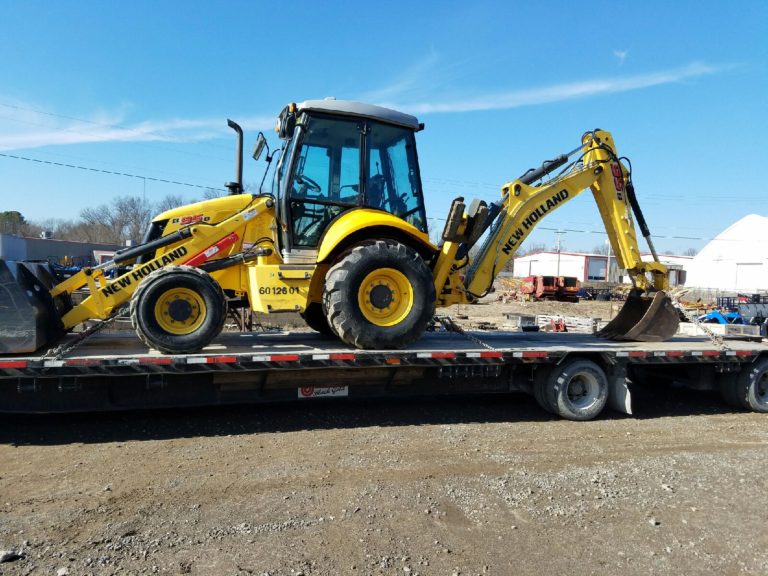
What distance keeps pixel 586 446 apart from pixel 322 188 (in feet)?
14.1

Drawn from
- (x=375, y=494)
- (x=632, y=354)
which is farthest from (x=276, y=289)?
(x=632, y=354)

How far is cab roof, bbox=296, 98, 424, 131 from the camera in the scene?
700cm

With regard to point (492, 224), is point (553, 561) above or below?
below

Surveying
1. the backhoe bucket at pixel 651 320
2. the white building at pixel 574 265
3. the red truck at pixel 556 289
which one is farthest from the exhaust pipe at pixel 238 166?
the white building at pixel 574 265

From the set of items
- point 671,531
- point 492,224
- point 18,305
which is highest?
point 492,224

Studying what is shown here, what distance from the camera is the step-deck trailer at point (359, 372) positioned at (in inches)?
229

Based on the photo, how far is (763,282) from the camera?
4800cm

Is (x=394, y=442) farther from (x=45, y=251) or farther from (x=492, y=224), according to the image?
(x=45, y=251)

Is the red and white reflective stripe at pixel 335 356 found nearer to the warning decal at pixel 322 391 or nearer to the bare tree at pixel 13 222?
the warning decal at pixel 322 391

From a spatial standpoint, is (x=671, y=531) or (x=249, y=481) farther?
(x=249, y=481)

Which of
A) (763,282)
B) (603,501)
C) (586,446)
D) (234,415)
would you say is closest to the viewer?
(603,501)

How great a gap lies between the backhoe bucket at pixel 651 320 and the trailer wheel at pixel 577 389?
1868mm

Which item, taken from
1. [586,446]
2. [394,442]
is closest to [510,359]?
[586,446]

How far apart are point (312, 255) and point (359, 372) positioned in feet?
5.08
